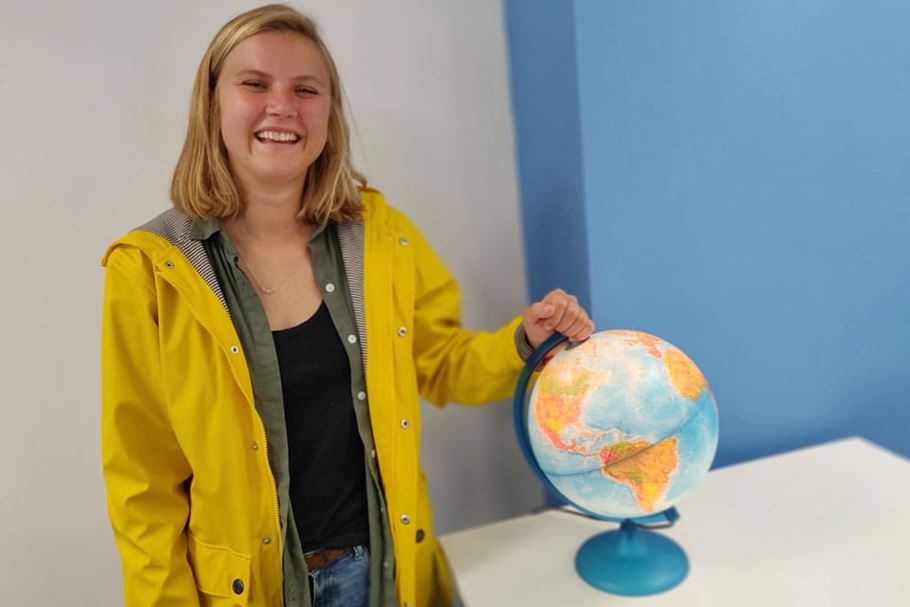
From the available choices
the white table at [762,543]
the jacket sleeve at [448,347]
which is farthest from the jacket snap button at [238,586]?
the jacket sleeve at [448,347]

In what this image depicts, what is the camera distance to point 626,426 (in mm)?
915

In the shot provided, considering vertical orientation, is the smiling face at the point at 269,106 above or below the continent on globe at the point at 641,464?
above

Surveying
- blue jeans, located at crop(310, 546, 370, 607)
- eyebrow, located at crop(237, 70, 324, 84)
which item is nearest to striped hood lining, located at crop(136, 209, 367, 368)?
eyebrow, located at crop(237, 70, 324, 84)

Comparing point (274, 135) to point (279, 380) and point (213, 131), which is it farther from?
point (279, 380)

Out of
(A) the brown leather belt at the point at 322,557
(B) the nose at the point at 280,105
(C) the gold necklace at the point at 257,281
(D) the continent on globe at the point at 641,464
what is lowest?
(A) the brown leather belt at the point at 322,557

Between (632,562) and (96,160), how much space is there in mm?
1210

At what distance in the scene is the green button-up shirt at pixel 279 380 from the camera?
1.02m

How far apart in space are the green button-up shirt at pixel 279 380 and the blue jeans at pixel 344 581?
19 mm

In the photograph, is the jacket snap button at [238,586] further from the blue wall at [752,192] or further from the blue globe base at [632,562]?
the blue wall at [752,192]

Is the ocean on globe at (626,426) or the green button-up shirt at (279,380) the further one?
the green button-up shirt at (279,380)

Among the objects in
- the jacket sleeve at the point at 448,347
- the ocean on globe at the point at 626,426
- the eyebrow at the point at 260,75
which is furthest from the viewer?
the jacket sleeve at the point at 448,347

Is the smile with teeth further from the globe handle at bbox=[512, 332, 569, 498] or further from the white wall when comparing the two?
the globe handle at bbox=[512, 332, 569, 498]

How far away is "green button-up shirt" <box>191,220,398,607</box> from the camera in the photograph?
102 cm

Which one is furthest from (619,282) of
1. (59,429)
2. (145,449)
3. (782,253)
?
(59,429)
